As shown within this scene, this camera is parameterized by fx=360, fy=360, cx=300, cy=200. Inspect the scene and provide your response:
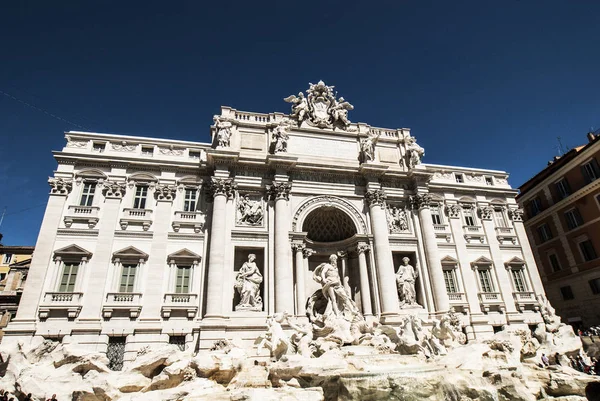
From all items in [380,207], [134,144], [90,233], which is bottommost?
[90,233]

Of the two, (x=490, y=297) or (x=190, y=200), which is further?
(x=490, y=297)

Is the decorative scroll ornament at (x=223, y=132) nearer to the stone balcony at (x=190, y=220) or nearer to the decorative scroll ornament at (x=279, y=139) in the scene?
the decorative scroll ornament at (x=279, y=139)

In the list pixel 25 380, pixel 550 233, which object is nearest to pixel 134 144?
pixel 25 380

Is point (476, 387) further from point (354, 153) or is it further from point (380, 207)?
point (354, 153)

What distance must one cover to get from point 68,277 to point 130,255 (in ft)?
10.2

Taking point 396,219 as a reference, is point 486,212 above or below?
above

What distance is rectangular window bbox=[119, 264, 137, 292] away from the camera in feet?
62.6

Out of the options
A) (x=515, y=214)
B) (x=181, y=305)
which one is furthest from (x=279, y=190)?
(x=515, y=214)

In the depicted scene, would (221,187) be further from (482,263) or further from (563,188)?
(563,188)

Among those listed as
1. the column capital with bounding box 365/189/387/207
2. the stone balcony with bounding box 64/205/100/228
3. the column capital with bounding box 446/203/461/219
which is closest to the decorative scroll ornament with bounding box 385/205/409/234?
the column capital with bounding box 365/189/387/207

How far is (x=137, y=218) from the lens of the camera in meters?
20.7

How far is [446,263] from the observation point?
24453 millimetres

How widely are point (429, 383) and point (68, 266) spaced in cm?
1811

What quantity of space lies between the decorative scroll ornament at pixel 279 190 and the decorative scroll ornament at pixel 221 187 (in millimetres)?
2191
